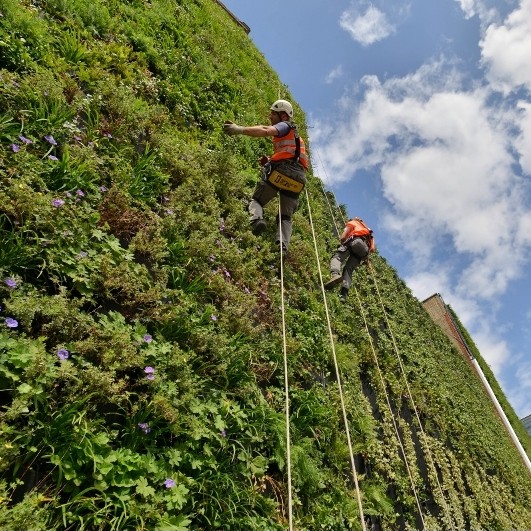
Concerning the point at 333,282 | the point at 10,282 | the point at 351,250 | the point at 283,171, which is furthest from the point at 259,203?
the point at 10,282

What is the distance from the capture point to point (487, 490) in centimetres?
748

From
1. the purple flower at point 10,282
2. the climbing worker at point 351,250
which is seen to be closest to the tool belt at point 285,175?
the climbing worker at point 351,250

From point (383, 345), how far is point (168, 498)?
19.5 feet

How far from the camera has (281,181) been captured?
560 cm

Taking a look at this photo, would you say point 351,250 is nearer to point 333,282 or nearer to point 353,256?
point 353,256

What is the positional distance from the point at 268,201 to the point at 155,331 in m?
3.14

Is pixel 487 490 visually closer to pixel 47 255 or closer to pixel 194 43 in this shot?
pixel 47 255

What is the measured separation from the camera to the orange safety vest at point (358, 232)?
23.6 ft

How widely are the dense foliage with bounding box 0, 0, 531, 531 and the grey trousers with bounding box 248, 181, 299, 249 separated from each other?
0.19m

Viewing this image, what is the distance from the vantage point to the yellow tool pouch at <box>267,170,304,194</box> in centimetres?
557

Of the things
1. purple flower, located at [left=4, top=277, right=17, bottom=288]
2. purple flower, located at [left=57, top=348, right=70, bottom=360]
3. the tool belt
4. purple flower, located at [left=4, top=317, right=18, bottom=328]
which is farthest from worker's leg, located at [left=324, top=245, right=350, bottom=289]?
purple flower, located at [left=4, top=317, right=18, bottom=328]

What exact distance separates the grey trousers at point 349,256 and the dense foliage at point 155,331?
64cm

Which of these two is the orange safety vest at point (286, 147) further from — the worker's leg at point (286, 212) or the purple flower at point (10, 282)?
the purple flower at point (10, 282)

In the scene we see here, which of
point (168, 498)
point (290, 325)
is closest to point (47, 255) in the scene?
point (168, 498)
